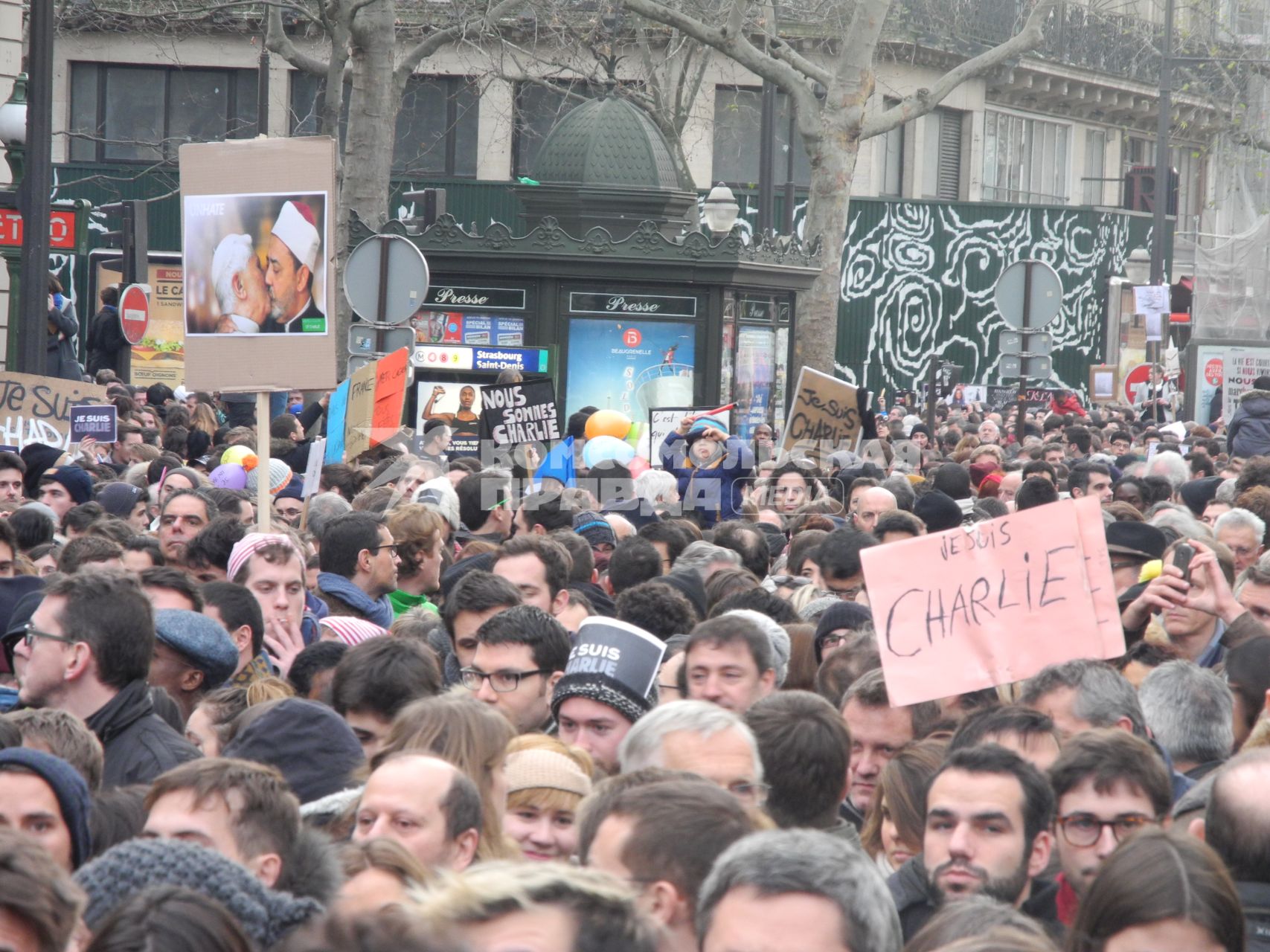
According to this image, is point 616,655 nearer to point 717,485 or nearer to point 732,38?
point 717,485

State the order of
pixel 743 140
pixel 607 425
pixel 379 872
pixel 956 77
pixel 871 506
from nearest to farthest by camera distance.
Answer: pixel 379 872
pixel 871 506
pixel 607 425
pixel 956 77
pixel 743 140

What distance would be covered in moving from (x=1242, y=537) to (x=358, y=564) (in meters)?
4.28

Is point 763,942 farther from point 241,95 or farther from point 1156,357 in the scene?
point 241,95

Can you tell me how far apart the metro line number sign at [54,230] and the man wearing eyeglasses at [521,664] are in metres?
9.57

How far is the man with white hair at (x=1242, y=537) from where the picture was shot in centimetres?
908

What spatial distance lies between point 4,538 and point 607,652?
9.87ft

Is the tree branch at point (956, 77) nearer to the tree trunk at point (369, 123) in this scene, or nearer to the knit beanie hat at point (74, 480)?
the tree trunk at point (369, 123)

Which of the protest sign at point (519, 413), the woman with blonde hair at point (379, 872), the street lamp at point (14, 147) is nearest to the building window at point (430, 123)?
the street lamp at point (14, 147)

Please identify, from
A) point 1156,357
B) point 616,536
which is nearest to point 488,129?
point 1156,357

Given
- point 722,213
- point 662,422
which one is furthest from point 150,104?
point 662,422

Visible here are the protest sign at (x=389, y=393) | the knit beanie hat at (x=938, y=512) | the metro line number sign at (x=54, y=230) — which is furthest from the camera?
the metro line number sign at (x=54, y=230)

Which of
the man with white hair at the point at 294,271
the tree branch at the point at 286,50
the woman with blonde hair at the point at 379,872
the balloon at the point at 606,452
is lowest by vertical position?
the woman with blonde hair at the point at 379,872

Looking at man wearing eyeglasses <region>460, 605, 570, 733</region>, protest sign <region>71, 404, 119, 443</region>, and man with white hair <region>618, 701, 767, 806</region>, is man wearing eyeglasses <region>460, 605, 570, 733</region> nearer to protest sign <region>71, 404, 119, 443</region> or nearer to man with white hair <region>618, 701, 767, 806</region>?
man with white hair <region>618, 701, 767, 806</region>

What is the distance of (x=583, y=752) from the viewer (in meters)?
4.91
